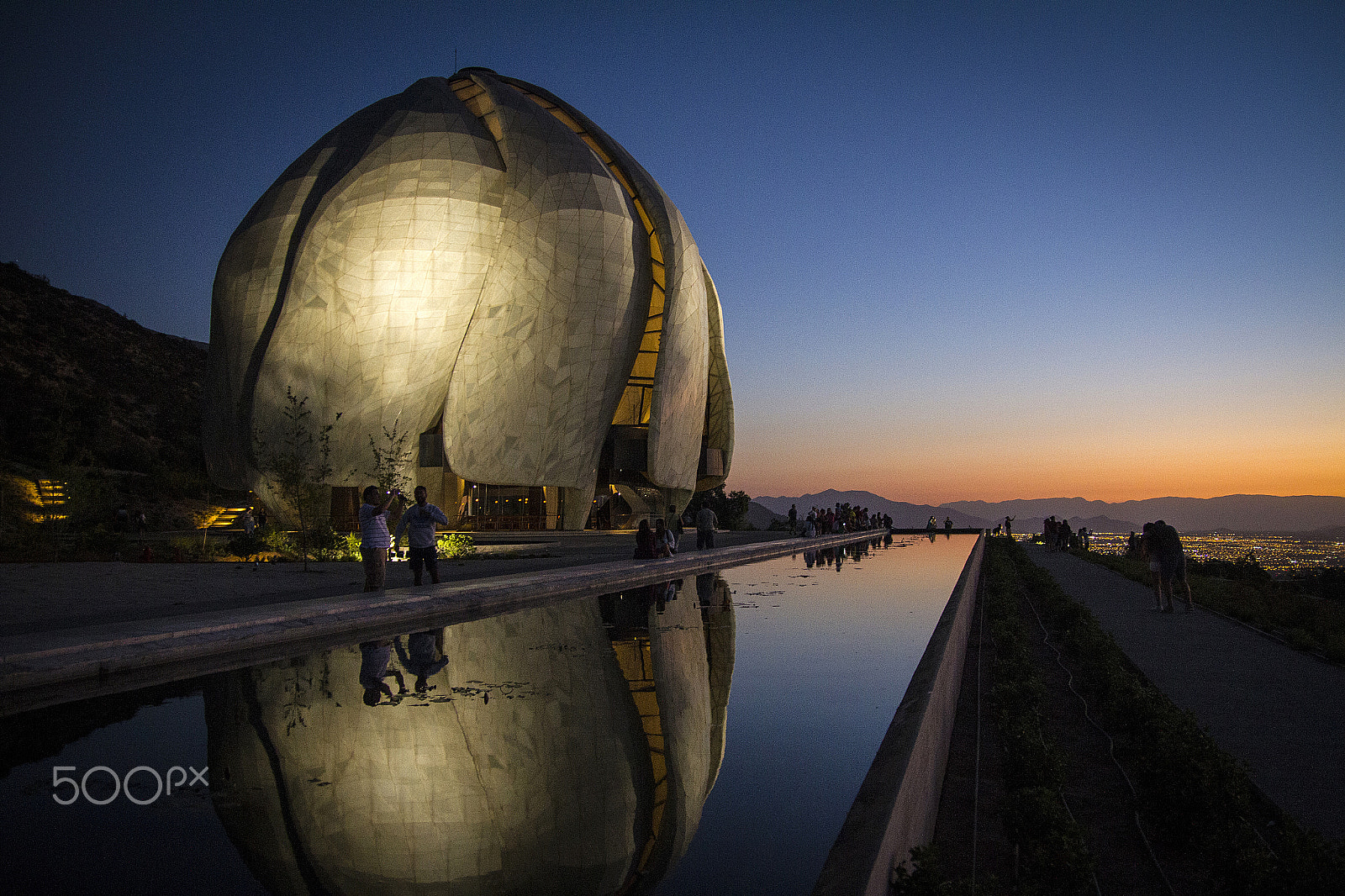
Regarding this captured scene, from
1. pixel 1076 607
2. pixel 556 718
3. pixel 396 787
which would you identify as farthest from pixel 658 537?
pixel 396 787

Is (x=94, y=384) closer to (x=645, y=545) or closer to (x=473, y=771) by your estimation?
(x=645, y=545)

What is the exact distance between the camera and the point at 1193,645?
848cm

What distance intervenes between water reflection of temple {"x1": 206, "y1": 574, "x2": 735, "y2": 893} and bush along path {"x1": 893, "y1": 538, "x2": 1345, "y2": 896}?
1201 mm

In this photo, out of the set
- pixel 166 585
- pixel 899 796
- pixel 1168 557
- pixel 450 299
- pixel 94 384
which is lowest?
pixel 899 796

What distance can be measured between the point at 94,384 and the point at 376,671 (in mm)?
60262

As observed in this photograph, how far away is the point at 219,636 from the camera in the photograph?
706 centimetres

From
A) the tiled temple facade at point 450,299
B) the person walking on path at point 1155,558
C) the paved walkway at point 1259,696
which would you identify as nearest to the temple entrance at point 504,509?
the tiled temple facade at point 450,299

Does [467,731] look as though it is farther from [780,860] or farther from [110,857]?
[780,860]

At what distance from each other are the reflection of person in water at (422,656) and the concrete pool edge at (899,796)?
3.17m

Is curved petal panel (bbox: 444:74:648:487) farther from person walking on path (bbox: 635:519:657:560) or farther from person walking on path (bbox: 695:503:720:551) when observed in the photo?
person walking on path (bbox: 635:519:657:560)

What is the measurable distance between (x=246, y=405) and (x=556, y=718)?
986 inches

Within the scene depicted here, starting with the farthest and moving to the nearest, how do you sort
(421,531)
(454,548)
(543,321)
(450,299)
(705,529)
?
1. (543,321)
2. (450,299)
3. (705,529)
4. (454,548)
5. (421,531)

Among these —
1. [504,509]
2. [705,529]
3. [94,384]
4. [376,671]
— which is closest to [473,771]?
[376,671]

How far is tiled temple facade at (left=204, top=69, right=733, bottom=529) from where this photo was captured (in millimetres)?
26328
